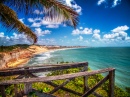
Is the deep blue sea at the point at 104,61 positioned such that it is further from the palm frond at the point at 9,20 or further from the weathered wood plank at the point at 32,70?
the palm frond at the point at 9,20

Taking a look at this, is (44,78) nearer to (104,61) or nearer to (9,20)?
(9,20)

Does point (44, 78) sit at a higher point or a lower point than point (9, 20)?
lower

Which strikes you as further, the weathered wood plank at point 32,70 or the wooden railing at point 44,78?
the weathered wood plank at point 32,70

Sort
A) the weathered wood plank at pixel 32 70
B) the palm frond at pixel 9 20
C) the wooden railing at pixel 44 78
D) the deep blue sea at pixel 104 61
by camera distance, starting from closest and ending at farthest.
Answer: the wooden railing at pixel 44 78 < the weathered wood plank at pixel 32 70 < the palm frond at pixel 9 20 < the deep blue sea at pixel 104 61

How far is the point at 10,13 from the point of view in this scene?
5.82 metres

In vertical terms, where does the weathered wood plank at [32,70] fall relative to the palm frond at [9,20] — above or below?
below

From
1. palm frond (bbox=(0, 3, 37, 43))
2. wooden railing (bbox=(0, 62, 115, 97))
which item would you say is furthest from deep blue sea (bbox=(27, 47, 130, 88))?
palm frond (bbox=(0, 3, 37, 43))

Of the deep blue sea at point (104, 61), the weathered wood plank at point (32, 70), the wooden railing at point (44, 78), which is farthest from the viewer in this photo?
the deep blue sea at point (104, 61)

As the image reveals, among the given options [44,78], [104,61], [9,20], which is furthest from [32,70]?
[104,61]

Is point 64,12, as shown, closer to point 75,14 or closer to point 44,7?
point 75,14

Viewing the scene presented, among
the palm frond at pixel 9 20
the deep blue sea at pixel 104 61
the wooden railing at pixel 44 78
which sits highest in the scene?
the palm frond at pixel 9 20

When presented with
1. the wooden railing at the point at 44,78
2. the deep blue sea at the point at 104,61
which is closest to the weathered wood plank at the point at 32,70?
the wooden railing at the point at 44,78

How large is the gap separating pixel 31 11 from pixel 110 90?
3.63 meters

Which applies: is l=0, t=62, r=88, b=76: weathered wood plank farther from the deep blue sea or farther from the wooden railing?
the deep blue sea
